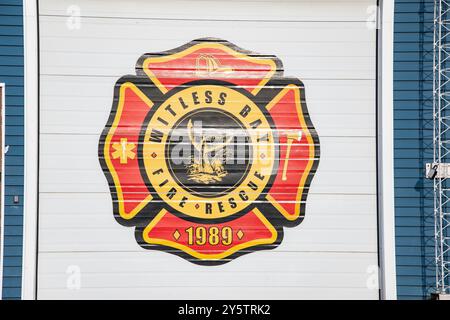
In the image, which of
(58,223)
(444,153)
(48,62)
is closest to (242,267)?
(58,223)

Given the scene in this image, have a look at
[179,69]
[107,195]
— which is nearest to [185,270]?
[107,195]

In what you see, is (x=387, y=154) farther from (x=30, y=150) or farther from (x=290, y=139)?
(x=30, y=150)

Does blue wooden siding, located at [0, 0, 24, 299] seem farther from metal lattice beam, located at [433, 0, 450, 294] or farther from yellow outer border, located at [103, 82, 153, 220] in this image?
metal lattice beam, located at [433, 0, 450, 294]

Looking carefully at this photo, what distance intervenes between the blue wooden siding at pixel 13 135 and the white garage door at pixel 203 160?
289 millimetres

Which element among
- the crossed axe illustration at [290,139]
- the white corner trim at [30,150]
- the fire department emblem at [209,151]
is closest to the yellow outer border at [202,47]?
the fire department emblem at [209,151]

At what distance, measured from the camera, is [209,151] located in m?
6.64

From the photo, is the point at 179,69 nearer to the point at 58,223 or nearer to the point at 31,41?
the point at 31,41

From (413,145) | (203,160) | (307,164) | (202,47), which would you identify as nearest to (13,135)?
(203,160)

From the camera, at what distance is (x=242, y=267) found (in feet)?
21.7

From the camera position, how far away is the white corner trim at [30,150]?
653 centimetres

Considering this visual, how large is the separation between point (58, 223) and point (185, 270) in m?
1.55
